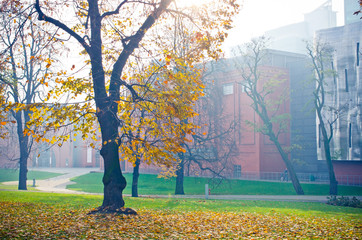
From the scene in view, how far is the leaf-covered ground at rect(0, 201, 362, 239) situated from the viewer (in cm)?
864

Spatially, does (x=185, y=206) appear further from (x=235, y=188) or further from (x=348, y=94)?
(x=348, y=94)

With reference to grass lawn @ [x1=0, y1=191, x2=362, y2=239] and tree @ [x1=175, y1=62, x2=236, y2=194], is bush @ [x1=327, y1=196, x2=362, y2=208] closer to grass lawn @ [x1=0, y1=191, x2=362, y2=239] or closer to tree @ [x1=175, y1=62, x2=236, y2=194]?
tree @ [x1=175, y1=62, x2=236, y2=194]

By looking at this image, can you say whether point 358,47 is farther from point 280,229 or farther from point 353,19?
point 280,229

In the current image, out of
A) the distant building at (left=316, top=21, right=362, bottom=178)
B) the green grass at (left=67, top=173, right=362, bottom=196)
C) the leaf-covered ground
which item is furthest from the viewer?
the distant building at (left=316, top=21, right=362, bottom=178)

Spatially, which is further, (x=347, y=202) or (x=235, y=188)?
(x=235, y=188)

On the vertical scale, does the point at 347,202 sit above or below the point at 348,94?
below

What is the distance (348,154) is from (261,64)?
14568mm

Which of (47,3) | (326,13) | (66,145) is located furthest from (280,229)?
(326,13)

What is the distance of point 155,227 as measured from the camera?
973cm

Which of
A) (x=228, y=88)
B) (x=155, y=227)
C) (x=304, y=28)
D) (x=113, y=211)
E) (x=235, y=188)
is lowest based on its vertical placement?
(x=235, y=188)

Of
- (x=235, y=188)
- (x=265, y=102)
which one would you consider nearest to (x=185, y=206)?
(x=235, y=188)

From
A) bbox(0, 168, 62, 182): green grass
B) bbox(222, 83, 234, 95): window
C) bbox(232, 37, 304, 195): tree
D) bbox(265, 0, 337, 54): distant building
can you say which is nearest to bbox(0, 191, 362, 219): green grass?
bbox(232, 37, 304, 195): tree

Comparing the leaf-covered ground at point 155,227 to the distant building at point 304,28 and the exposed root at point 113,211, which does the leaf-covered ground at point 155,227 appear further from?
the distant building at point 304,28

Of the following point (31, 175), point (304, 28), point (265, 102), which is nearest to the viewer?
point (265, 102)
